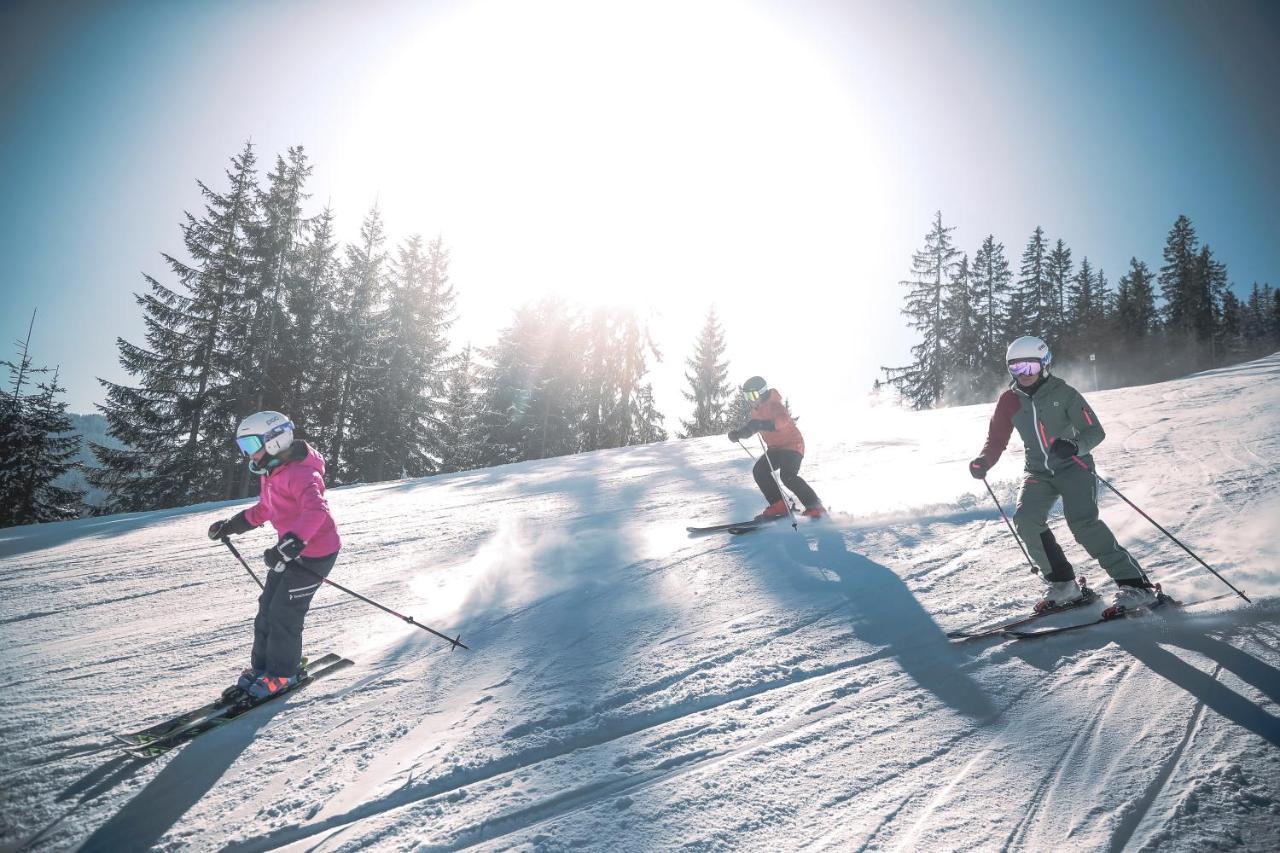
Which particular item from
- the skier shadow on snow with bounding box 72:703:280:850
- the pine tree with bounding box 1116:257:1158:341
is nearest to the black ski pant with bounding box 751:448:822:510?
the skier shadow on snow with bounding box 72:703:280:850

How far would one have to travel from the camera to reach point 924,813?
2.46 meters

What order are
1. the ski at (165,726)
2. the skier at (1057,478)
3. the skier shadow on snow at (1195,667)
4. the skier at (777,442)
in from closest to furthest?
1. the skier shadow on snow at (1195,667)
2. the ski at (165,726)
3. the skier at (1057,478)
4. the skier at (777,442)

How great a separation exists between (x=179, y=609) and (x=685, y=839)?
6096 millimetres

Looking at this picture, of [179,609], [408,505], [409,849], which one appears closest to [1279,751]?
[409,849]

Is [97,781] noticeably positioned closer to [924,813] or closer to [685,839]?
[685,839]

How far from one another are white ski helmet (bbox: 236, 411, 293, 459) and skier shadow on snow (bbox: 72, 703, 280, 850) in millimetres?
1866

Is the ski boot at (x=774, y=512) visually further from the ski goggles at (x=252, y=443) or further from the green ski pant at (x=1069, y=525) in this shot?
the ski goggles at (x=252, y=443)

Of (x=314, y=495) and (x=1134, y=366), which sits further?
(x=1134, y=366)

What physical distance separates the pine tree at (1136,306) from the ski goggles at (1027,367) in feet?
184

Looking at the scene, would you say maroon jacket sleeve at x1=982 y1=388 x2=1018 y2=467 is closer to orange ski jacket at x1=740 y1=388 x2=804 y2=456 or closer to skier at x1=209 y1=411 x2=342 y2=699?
orange ski jacket at x1=740 y1=388 x2=804 y2=456

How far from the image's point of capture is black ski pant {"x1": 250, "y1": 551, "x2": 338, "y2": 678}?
403 centimetres

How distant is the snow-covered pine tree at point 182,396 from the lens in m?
20.8

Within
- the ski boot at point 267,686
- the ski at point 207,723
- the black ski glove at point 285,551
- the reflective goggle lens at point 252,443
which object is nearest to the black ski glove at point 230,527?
the reflective goggle lens at point 252,443

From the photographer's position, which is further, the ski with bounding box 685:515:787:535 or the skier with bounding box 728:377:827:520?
the skier with bounding box 728:377:827:520
